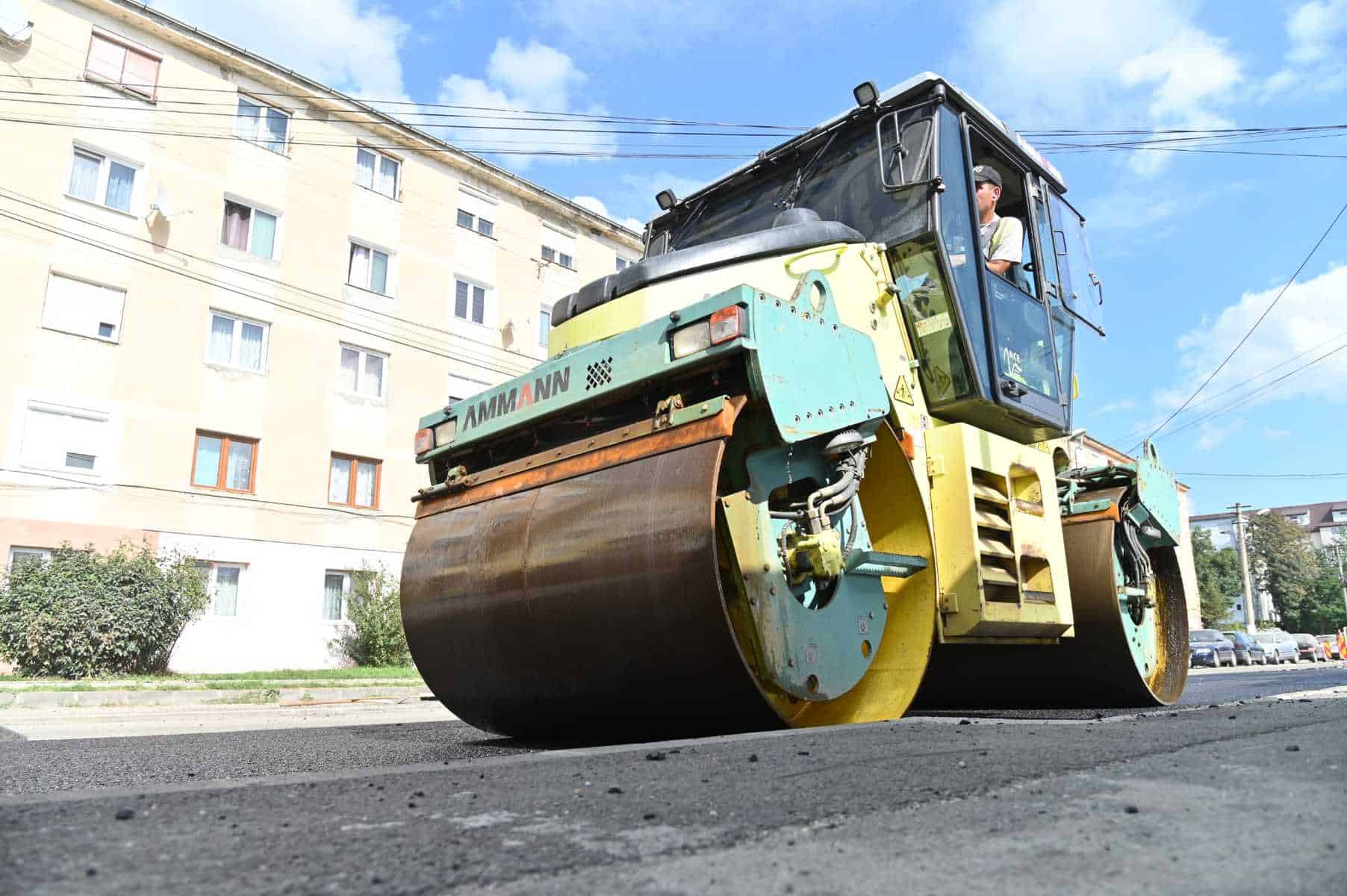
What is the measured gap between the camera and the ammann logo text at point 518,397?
14.5 feet

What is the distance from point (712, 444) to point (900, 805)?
1.66 m

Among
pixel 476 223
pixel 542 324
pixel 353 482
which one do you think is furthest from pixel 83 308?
pixel 542 324

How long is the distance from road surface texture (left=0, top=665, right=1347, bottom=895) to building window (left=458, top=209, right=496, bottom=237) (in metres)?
22.5

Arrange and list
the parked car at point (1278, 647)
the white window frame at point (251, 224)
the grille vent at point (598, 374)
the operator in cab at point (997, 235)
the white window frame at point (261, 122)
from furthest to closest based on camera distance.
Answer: the parked car at point (1278, 647) < the white window frame at point (261, 122) < the white window frame at point (251, 224) < the operator in cab at point (997, 235) < the grille vent at point (598, 374)

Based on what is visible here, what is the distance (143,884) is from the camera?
4.95 ft

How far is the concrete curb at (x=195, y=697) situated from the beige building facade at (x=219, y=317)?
6910 mm

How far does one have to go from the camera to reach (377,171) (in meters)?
22.6

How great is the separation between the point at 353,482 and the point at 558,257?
8998 millimetres

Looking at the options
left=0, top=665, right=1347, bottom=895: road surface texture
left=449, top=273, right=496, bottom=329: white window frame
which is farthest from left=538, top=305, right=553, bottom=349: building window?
left=0, top=665, right=1347, bottom=895: road surface texture

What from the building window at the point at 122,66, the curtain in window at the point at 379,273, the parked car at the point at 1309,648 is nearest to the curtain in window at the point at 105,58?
the building window at the point at 122,66

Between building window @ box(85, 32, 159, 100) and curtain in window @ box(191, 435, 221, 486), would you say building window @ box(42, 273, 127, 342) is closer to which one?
curtain in window @ box(191, 435, 221, 486)

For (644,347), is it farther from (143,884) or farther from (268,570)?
(268,570)

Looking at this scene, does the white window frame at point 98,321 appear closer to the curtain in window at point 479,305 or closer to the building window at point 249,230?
the building window at point 249,230

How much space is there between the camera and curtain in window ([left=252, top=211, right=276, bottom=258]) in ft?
65.6
